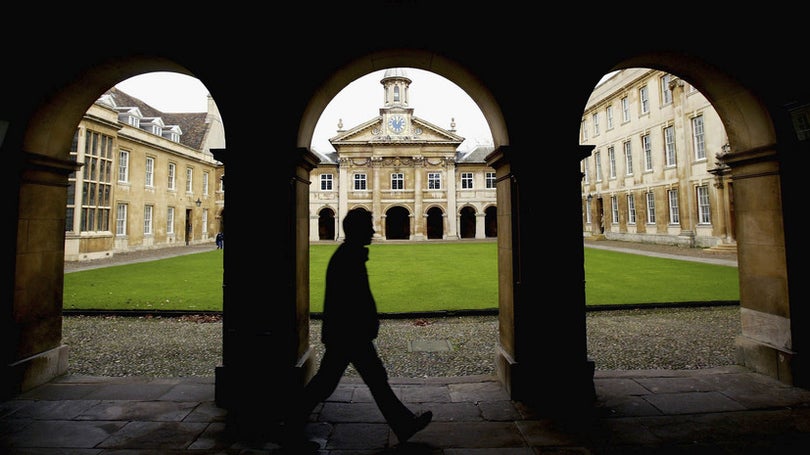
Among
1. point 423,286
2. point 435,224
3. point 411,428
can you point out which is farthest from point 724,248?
point 435,224

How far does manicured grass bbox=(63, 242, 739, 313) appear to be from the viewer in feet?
25.5

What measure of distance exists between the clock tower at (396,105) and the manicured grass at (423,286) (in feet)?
79.4

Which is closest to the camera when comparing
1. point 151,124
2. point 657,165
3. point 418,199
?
point 657,165

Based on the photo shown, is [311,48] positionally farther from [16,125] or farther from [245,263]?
[16,125]

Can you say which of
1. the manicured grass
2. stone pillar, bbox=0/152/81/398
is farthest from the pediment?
stone pillar, bbox=0/152/81/398

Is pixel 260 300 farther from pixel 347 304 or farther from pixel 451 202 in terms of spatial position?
pixel 451 202

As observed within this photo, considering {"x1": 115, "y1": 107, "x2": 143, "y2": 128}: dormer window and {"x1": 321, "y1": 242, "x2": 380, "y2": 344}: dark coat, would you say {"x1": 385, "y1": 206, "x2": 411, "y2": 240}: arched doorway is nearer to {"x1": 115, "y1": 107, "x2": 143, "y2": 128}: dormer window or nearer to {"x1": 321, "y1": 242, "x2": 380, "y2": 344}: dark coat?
{"x1": 115, "y1": 107, "x2": 143, "y2": 128}: dormer window

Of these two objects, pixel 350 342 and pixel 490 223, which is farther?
pixel 490 223

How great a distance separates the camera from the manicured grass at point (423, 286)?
7.77 m

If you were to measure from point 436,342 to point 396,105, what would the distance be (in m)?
33.5

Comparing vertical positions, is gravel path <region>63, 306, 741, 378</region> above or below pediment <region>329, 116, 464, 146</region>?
below

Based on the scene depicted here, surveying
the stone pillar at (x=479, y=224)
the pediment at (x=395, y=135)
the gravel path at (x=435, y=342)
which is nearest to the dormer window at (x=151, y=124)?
the pediment at (x=395, y=135)

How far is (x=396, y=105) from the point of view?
3625cm

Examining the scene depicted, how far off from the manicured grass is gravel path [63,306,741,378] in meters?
0.68
